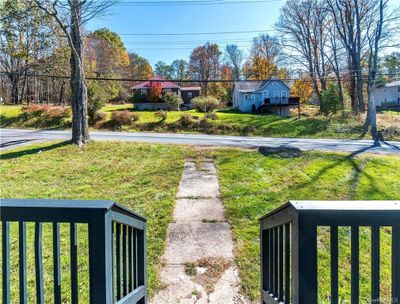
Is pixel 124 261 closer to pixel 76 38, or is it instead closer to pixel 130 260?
pixel 130 260

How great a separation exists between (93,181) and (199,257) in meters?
4.51

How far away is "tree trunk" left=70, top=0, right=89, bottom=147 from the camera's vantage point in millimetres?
10883

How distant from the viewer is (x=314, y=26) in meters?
30.4

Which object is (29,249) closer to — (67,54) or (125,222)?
(125,222)

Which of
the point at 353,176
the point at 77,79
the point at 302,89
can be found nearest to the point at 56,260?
the point at 353,176

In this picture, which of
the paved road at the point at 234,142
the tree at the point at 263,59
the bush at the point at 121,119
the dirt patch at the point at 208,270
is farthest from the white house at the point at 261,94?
the dirt patch at the point at 208,270

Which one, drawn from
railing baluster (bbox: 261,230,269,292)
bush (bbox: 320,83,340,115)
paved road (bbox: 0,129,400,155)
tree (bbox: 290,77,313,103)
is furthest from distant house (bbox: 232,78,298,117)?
railing baluster (bbox: 261,230,269,292)

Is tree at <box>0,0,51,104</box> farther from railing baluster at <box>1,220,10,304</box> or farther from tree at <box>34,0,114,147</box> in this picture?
railing baluster at <box>1,220,10,304</box>

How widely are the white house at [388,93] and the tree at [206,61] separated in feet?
76.9

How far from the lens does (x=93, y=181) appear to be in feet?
24.6

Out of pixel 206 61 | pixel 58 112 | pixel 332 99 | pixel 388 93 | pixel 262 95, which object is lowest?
pixel 58 112

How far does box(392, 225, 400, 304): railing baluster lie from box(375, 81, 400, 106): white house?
4947 centimetres

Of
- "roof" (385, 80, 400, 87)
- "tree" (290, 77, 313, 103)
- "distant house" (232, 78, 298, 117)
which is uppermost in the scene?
"roof" (385, 80, 400, 87)

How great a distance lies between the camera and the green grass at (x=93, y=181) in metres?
3.73
